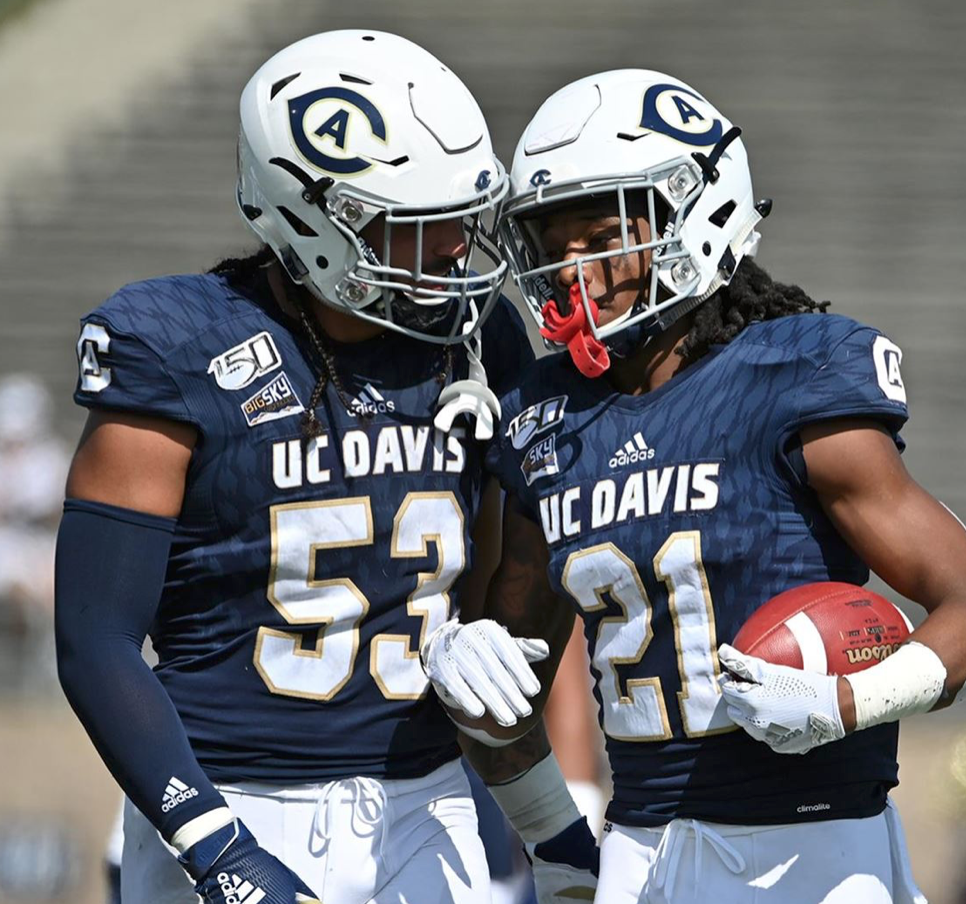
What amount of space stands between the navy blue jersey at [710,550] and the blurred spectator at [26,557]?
707 cm

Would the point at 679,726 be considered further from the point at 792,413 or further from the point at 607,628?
the point at 792,413

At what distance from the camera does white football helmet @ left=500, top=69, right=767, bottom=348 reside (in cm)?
289

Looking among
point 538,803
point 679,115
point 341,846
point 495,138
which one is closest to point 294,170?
point 679,115

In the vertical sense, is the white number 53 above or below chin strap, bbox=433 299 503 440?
below

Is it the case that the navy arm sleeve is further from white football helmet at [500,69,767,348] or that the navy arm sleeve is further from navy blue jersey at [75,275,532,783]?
white football helmet at [500,69,767,348]

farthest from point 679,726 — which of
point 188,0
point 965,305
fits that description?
point 188,0

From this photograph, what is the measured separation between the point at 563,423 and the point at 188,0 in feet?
33.9

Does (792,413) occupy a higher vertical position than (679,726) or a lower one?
higher

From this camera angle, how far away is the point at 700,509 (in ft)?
8.98

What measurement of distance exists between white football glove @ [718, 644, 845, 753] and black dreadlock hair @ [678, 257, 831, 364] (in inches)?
24.5

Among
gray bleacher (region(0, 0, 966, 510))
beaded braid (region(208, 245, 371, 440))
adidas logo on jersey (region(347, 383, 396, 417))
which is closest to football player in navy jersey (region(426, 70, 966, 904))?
adidas logo on jersey (region(347, 383, 396, 417))

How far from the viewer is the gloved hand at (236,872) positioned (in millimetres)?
2553

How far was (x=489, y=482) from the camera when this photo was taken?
3.13 metres

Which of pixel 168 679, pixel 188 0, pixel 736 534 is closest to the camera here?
pixel 736 534
